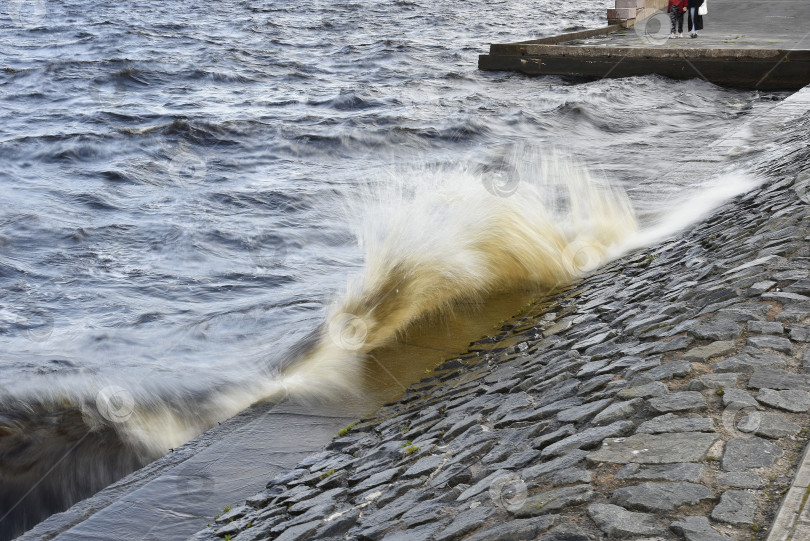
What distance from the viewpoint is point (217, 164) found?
1719 cm

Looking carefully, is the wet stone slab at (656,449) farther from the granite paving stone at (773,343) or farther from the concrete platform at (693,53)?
the concrete platform at (693,53)

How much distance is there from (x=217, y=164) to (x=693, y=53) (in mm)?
12399

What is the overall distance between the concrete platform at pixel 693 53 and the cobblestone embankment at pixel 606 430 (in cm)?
1526

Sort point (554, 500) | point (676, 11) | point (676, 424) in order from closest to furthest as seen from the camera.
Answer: point (554, 500)
point (676, 424)
point (676, 11)

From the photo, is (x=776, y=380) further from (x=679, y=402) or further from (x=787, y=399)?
(x=679, y=402)

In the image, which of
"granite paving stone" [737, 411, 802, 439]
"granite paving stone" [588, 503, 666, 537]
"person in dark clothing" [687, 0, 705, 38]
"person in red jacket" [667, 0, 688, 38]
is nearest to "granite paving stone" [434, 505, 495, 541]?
"granite paving stone" [588, 503, 666, 537]

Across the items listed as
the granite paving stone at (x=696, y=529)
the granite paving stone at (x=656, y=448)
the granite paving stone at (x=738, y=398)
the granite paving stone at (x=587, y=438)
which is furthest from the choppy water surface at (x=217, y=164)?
the granite paving stone at (x=696, y=529)

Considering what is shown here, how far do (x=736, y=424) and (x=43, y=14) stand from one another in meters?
47.4

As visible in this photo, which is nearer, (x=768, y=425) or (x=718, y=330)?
(x=768, y=425)

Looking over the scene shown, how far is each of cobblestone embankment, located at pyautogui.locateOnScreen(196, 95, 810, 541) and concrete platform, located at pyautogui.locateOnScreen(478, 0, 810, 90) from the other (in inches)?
601

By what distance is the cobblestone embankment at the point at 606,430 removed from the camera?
3291 millimetres

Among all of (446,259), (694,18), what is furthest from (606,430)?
(694,18)

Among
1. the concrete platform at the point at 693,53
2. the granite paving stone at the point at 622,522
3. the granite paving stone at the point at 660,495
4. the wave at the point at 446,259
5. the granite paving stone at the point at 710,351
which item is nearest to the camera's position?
the granite paving stone at the point at 622,522

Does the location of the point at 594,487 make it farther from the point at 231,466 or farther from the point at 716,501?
the point at 231,466
